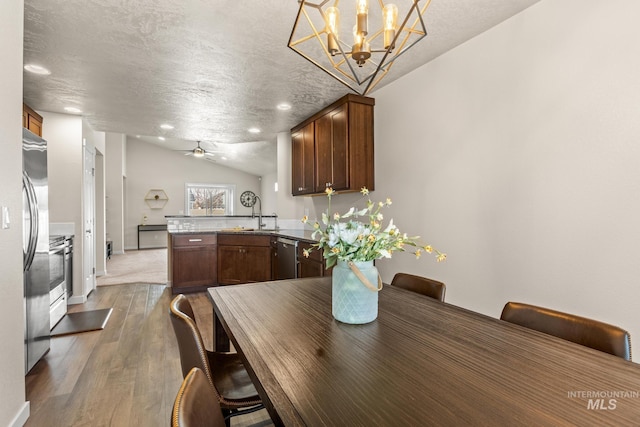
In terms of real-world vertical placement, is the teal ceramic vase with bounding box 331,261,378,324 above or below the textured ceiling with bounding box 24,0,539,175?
below

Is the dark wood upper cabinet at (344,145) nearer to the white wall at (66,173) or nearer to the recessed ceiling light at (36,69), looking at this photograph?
the recessed ceiling light at (36,69)

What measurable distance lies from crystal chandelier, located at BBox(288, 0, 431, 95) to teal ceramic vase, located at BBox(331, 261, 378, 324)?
715mm

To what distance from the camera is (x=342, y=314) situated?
3.75 feet

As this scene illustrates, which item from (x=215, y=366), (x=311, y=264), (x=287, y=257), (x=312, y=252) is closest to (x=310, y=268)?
(x=311, y=264)

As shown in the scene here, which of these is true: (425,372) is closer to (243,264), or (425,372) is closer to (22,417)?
(22,417)

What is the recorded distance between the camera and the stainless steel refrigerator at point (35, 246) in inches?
80.3

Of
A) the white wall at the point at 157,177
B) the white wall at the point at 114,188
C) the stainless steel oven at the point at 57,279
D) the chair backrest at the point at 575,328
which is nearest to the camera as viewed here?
the chair backrest at the point at 575,328

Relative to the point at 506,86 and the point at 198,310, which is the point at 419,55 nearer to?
the point at 506,86

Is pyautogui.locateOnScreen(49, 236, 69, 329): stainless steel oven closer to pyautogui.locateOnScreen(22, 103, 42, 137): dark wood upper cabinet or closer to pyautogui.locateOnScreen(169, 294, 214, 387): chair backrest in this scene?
pyautogui.locateOnScreen(22, 103, 42, 137): dark wood upper cabinet

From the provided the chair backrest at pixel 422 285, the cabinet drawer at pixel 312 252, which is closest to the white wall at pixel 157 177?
the cabinet drawer at pixel 312 252

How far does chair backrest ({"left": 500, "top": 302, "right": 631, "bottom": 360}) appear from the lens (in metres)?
0.98

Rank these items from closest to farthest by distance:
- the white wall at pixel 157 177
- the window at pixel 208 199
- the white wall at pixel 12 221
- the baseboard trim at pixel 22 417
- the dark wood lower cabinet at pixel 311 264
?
the white wall at pixel 12 221, the baseboard trim at pixel 22 417, the dark wood lower cabinet at pixel 311 264, the white wall at pixel 157 177, the window at pixel 208 199

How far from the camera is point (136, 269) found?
608 centimetres

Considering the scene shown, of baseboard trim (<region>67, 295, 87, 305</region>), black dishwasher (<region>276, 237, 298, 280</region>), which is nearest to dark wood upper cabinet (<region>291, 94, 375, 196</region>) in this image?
black dishwasher (<region>276, 237, 298, 280</region>)
